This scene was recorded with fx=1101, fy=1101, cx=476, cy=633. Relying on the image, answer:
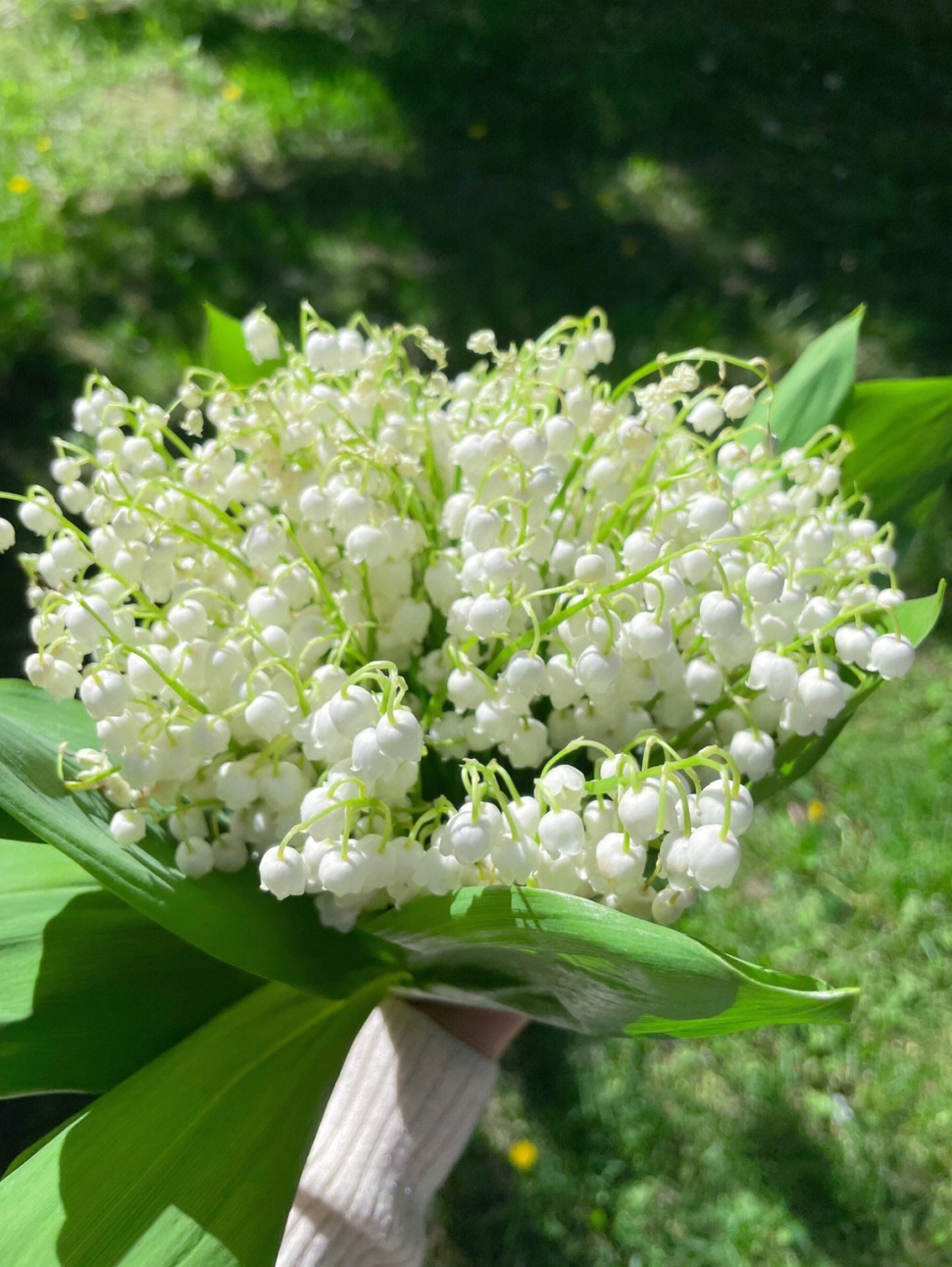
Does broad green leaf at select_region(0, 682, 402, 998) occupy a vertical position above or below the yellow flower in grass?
above

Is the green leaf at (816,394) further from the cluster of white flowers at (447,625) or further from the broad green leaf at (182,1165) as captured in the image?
the broad green leaf at (182,1165)

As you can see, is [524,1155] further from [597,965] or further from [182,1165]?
[597,965]

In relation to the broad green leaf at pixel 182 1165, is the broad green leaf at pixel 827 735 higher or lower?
higher

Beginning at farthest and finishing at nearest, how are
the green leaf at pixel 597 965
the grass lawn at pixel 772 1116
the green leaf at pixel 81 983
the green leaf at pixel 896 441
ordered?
1. the grass lawn at pixel 772 1116
2. the green leaf at pixel 896 441
3. the green leaf at pixel 81 983
4. the green leaf at pixel 597 965

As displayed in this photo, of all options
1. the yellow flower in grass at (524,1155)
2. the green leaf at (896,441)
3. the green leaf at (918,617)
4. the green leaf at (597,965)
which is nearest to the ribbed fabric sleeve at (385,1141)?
the green leaf at (597,965)

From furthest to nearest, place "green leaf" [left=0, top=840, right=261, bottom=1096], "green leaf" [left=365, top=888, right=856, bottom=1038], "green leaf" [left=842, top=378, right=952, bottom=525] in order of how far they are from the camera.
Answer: "green leaf" [left=842, top=378, right=952, bottom=525] → "green leaf" [left=0, top=840, right=261, bottom=1096] → "green leaf" [left=365, top=888, right=856, bottom=1038]

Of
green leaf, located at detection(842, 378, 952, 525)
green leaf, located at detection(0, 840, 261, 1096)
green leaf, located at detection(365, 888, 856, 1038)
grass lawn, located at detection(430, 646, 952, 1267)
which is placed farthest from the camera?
grass lawn, located at detection(430, 646, 952, 1267)

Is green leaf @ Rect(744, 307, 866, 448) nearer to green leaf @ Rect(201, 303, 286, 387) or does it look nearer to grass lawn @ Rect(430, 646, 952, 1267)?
green leaf @ Rect(201, 303, 286, 387)

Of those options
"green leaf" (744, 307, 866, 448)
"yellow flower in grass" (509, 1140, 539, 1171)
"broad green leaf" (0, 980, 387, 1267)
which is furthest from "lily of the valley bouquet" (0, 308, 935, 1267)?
"yellow flower in grass" (509, 1140, 539, 1171)

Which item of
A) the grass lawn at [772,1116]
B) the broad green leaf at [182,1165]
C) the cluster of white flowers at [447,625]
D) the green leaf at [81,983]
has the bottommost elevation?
the grass lawn at [772,1116]
